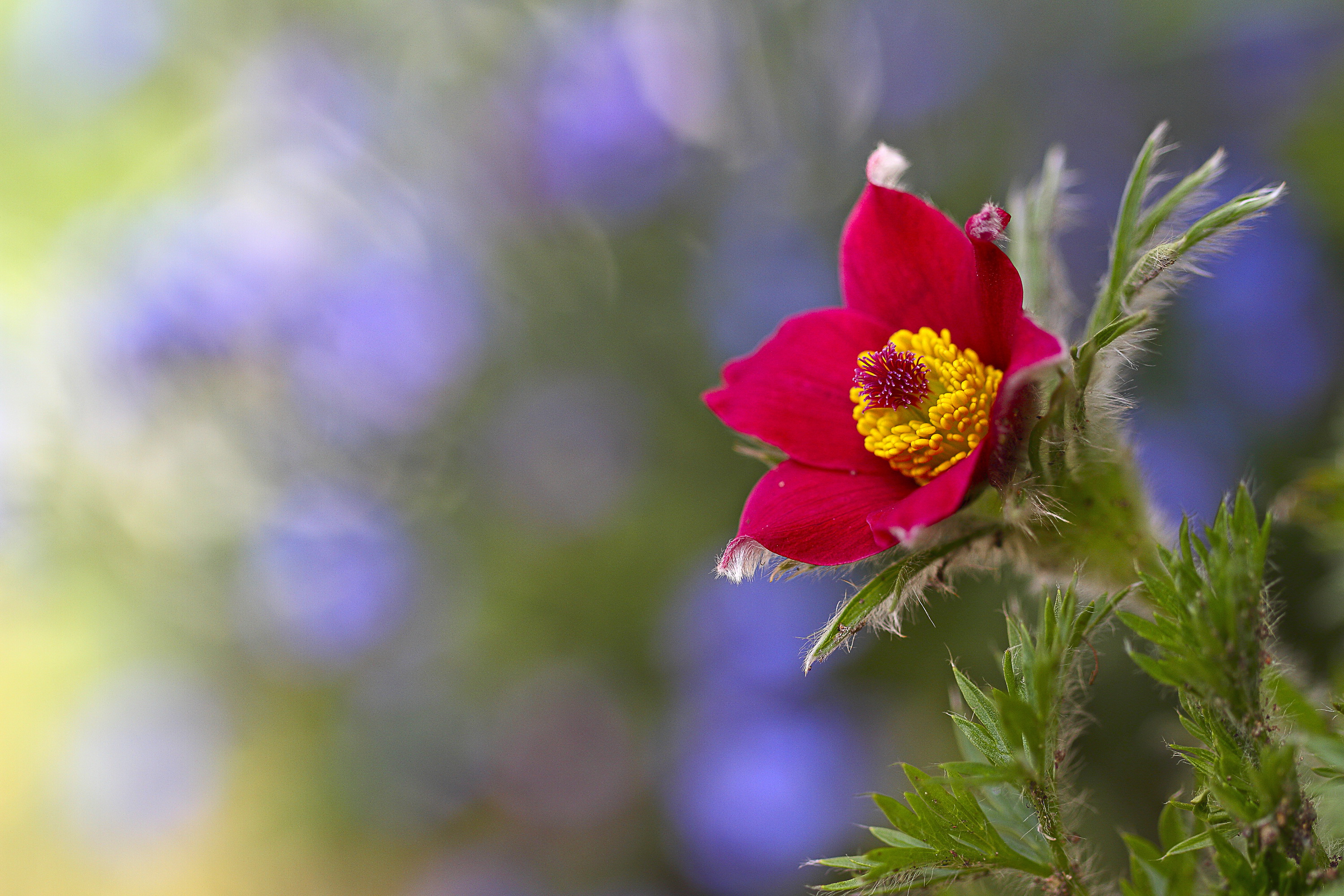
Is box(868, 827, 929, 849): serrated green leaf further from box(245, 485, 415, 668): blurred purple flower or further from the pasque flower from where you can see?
box(245, 485, 415, 668): blurred purple flower

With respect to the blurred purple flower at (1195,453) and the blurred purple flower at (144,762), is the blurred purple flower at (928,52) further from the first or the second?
the blurred purple flower at (144,762)

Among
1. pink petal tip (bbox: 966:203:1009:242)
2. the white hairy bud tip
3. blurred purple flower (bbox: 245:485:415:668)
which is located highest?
blurred purple flower (bbox: 245:485:415:668)

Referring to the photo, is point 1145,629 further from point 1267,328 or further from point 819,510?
point 1267,328

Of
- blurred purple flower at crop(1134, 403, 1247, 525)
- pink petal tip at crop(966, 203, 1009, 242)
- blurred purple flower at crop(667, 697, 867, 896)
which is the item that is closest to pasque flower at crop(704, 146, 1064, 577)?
pink petal tip at crop(966, 203, 1009, 242)

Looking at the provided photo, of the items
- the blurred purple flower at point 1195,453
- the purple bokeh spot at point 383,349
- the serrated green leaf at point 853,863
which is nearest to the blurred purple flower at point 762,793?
the blurred purple flower at point 1195,453

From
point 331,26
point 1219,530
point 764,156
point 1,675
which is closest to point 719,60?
point 764,156

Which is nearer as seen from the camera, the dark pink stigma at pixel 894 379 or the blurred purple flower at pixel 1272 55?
the dark pink stigma at pixel 894 379

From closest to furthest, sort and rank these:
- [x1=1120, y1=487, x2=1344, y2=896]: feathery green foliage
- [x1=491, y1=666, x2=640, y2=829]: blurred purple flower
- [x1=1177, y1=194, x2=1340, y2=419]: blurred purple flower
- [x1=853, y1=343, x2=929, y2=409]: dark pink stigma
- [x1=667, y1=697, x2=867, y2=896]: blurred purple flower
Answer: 1. [x1=1120, y1=487, x2=1344, y2=896]: feathery green foliage
2. [x1=853, y1=343, x2=929, y2=409]: dark pink stigma
3. [x1=1177, y1=194, x2=1340, y2=419]: blurred purple flower
4. [x1=667, y1=697, x2=867, y2=896]: blurred purple flower
5. [x1=491, y1=666, x2=640, y2=829]: blurred purple flower
